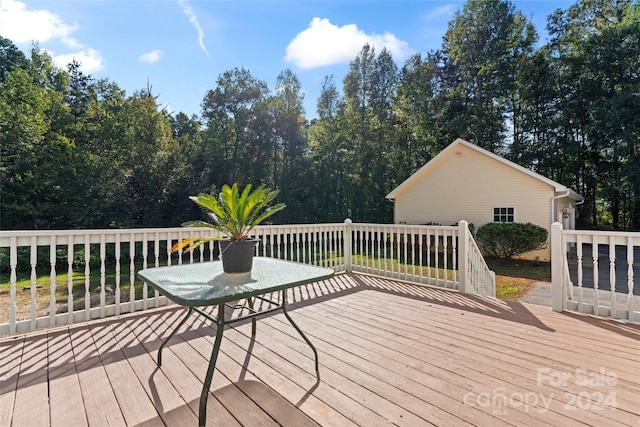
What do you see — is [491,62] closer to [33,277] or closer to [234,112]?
[234,112]

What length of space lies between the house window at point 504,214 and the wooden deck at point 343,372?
8319 mm

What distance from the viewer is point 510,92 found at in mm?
15641

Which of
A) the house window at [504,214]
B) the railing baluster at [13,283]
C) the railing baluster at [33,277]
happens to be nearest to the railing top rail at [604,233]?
the railing baluster at [33,277]

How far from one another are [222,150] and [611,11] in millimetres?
21146

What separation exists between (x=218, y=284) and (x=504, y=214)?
11.1 meters

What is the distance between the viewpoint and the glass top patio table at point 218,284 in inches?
62.2

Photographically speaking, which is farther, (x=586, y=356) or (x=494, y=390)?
(x=586, y=356)

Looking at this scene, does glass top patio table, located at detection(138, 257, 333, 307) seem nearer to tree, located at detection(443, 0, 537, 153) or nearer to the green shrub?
the green shrub

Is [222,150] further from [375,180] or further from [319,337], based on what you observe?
[319,337]

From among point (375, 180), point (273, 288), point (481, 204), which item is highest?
point (375, 180)

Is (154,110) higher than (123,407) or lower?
higher

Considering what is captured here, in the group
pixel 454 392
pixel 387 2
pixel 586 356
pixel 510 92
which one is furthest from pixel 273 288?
pixel 510 92

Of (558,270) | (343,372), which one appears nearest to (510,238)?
(558,270)

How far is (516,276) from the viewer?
7.96 metres
